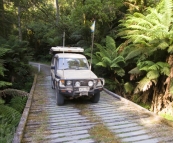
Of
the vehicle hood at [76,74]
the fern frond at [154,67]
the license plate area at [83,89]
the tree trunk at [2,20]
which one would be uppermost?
the tree trunk at [2,20]

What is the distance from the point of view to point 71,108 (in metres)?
5.80

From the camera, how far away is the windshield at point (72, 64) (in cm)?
686

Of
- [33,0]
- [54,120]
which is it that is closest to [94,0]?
[33,0]

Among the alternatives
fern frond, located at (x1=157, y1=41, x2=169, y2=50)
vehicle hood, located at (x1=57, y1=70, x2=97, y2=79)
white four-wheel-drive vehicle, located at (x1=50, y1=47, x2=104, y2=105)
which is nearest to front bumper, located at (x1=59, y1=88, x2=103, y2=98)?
white four-wheel-drive vehicle, located at (x1=50, y1=47, x2=104, y2=105)

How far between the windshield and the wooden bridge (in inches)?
53.6

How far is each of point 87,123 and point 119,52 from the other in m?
6.30

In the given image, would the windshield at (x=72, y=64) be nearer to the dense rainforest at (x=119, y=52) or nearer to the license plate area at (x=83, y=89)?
the license plate area at (x=83, y=89)

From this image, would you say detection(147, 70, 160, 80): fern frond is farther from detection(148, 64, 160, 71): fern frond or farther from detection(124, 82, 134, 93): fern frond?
detection(124, 82, 134, 93): fern frond

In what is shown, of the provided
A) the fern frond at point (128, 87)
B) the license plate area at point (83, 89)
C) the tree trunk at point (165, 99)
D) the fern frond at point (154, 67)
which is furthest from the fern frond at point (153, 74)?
the license plate area at point (83, 89)

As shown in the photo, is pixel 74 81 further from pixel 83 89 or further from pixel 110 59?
pixel 110 59

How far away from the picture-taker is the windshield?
22.5 feet

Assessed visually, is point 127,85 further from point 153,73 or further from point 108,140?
point 108,140

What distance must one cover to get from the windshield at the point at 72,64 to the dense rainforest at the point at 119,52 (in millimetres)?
1790

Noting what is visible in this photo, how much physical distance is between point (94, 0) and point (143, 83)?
641cm
